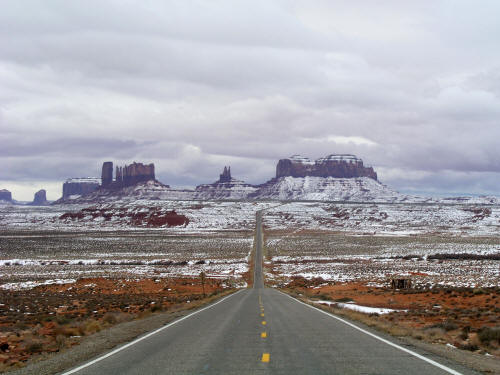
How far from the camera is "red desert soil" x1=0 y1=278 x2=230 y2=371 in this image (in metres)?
14.1

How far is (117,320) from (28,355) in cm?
861

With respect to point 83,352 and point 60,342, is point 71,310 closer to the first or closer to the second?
point 60,342

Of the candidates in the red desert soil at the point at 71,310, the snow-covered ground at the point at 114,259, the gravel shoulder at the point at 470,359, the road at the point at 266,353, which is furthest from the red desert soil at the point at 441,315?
the snow-covered ground at the point at 114,259

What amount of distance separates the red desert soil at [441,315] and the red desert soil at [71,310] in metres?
10.4

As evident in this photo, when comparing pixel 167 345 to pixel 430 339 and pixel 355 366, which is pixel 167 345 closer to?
pixel 355 366

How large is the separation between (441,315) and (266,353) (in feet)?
48.7

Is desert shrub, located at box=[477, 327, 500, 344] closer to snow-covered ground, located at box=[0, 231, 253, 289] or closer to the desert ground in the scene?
the desert ground

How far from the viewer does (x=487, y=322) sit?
19.5 meters

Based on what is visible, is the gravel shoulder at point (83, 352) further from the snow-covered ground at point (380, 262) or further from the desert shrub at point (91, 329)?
the snow-covered ground at point (380, 262)

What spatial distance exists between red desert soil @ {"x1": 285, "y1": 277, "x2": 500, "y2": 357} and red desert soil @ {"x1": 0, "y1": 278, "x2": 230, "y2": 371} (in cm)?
1043

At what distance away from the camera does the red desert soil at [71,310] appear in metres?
14.1

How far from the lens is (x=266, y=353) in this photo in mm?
10680

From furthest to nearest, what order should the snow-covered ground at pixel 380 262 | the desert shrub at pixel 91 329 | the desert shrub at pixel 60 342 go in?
the snow-covered ground at pixel 380 262, the desert shrub at pixel 91 329, the desert shrub at pixel 60 342

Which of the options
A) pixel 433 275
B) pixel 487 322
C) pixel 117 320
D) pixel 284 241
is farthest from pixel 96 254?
pixel 487 322
